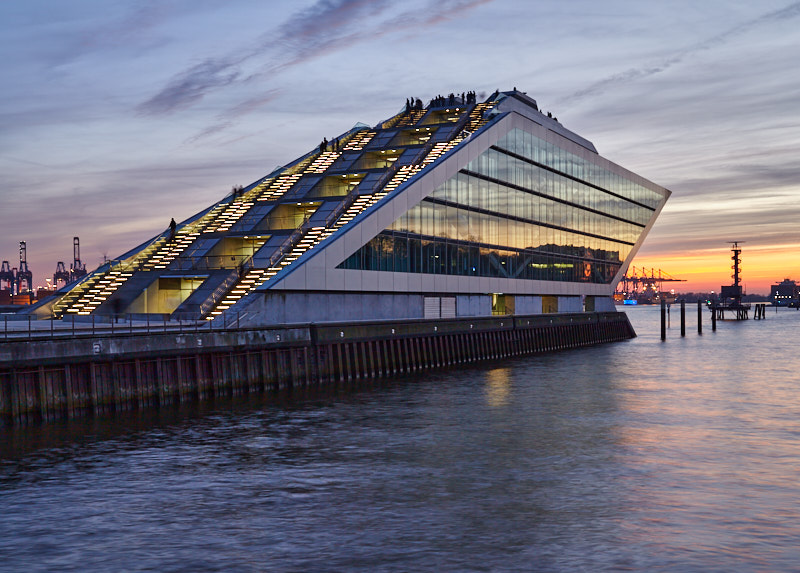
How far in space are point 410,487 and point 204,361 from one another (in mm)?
19867

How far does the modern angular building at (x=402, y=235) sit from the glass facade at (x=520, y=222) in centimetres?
20

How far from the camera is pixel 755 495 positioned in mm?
23234

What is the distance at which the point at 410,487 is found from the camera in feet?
78.7

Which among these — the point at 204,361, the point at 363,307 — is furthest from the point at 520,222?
the point at 204,361

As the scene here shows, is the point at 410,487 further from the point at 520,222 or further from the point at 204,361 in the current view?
the point at 520,222

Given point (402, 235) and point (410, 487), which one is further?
point (402, 235)

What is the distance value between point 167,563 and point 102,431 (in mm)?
16174

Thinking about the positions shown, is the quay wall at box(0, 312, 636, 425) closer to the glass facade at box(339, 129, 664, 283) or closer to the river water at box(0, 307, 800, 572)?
the river water at box(0, 307, 800, 572)

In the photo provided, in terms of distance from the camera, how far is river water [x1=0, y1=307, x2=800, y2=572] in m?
18.0

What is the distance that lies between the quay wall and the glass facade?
6.68 metres

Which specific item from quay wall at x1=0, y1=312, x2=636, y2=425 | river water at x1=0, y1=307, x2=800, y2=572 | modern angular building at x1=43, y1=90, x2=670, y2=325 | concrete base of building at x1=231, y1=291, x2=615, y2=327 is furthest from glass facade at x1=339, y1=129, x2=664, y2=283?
river water at x1=0, y1=307, x2=800, y2=572

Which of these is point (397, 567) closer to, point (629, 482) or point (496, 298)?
point (629, 482)

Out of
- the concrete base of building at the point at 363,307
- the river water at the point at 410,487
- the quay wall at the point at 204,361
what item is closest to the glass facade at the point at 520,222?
the concrete base of building at the point at 363,307

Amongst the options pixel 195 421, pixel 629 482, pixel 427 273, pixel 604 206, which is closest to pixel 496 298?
pixel 427 273
